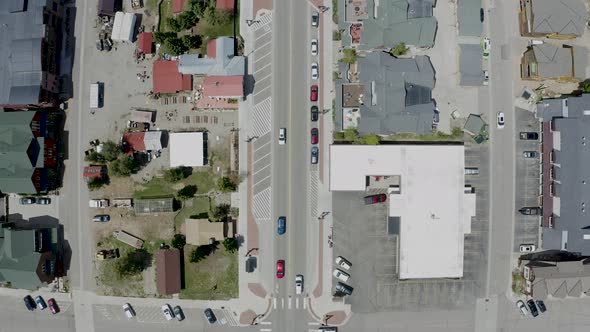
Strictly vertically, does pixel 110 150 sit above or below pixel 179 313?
above

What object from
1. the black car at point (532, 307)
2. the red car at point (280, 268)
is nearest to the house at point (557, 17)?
the black car at point (532, 307)

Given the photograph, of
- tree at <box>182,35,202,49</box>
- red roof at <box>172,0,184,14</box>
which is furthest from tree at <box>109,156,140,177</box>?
red roof at <box>172,0,184,14</box>

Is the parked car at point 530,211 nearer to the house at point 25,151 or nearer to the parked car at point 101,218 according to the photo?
the parked car at point 101,218

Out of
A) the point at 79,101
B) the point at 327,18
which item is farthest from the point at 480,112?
the point at 79,101

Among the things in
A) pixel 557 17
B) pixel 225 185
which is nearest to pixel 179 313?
pixel 225 185

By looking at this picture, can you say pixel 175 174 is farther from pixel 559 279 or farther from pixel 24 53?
pixel 559 279
